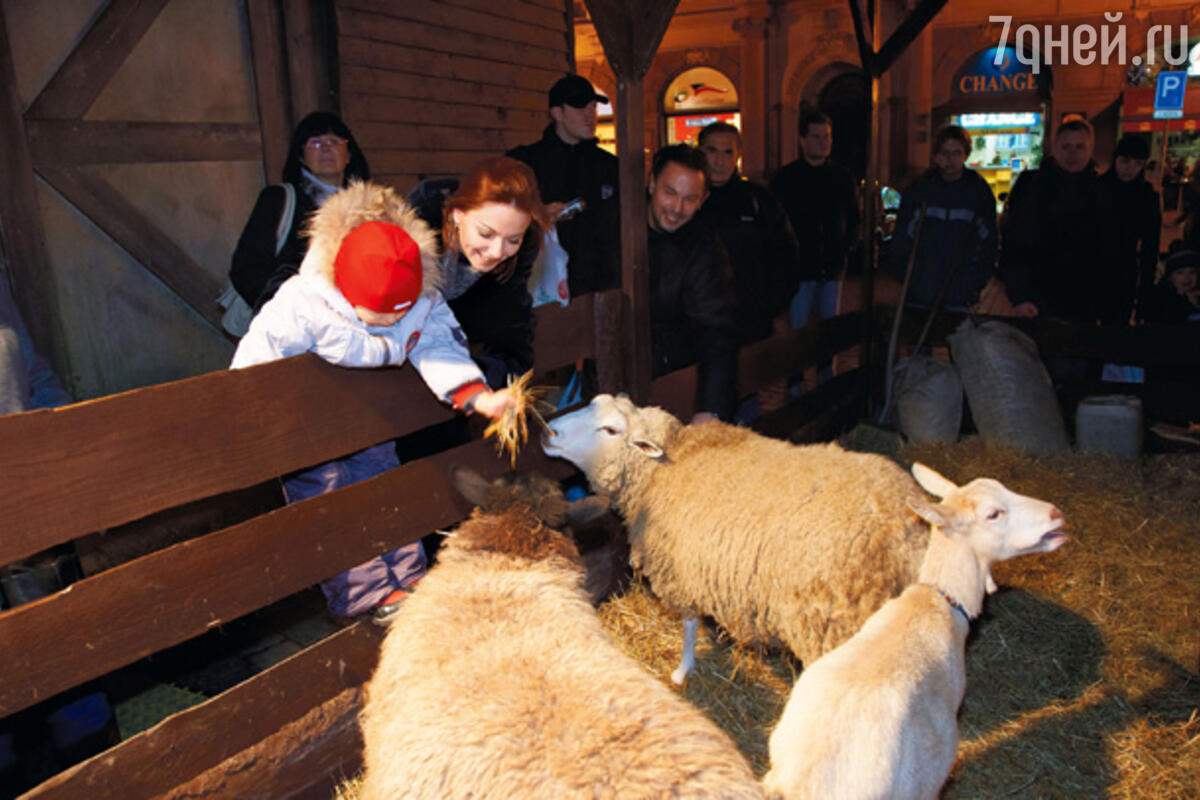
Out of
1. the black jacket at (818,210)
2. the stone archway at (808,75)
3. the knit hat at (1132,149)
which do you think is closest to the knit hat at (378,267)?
the black jacket at (818,210)

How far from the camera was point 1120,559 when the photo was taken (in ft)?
14.0

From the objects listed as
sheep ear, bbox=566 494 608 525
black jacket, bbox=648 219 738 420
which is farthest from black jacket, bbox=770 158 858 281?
sheep ear, bbox=566 494 608 525

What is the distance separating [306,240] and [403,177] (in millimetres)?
3083

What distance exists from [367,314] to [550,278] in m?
1.40

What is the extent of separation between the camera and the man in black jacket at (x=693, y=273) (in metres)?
3.93

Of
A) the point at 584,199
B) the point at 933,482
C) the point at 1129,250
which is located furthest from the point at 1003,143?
the point at 933,482

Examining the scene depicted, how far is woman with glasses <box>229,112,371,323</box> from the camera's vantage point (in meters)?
3.13

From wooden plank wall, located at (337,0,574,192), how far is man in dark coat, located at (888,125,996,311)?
11.5ft

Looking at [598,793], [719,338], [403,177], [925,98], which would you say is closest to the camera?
[598,793]

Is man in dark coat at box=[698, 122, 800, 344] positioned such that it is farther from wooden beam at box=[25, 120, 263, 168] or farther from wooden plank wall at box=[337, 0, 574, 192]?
wooden beam at box=[25, 120, 263, 168]

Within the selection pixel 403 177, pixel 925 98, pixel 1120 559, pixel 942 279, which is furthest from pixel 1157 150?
pixel 403 177

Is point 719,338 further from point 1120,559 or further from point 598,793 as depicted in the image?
point 598,793

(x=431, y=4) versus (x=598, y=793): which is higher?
(x=431, y=4)

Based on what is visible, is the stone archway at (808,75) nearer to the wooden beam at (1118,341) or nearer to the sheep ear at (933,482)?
the wooden beam at (1118,341)
